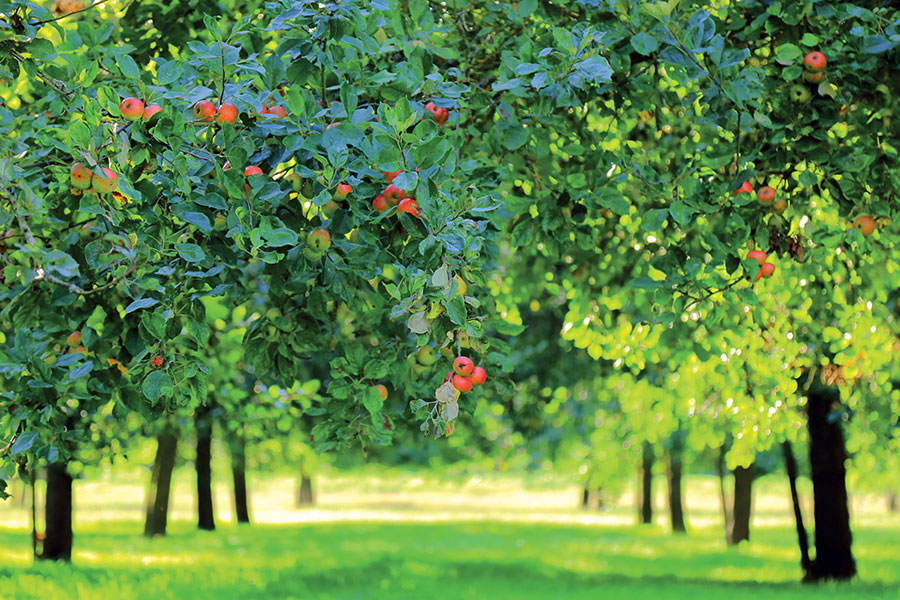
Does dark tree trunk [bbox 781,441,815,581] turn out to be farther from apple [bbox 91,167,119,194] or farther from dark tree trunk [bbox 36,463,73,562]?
apple [bbox 91,167,119,194]

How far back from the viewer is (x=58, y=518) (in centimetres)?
1622

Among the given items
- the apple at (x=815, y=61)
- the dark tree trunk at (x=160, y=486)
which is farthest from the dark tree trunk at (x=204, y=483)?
the apple at (x=815, y=61)

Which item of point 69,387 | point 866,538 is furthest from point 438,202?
point 866,538

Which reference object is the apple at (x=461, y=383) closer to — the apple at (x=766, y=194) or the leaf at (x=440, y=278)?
the leaf at (x=440, y=278)

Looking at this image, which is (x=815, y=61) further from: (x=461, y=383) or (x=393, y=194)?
(x=461, y=383)

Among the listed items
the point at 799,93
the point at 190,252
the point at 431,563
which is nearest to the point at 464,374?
the point at 190,252

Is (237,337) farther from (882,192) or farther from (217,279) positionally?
(882,192)

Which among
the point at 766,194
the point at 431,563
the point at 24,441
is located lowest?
the point at 431,563

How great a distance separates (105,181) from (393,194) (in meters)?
1.13

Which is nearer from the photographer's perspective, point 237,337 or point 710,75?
point 710,75

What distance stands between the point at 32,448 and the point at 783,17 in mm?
4407

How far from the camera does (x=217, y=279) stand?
460 cm

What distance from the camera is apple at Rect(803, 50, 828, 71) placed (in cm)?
488

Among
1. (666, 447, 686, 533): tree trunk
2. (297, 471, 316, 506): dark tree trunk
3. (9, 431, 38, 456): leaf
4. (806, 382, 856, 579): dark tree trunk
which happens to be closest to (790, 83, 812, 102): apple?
(9, 431, 38, 456): leaf
